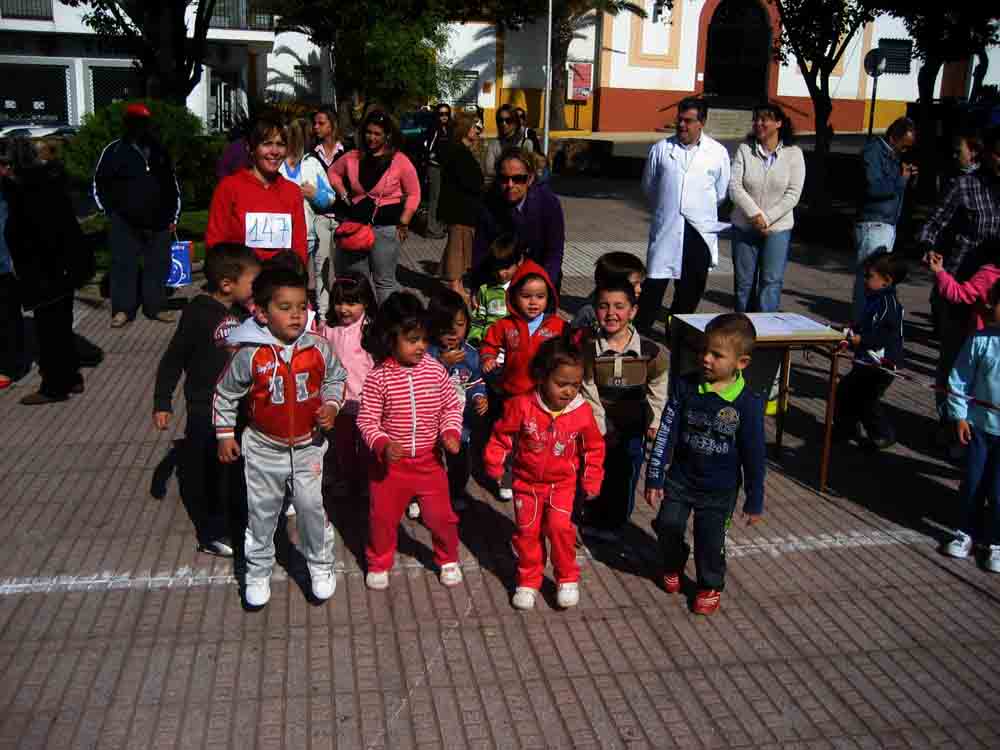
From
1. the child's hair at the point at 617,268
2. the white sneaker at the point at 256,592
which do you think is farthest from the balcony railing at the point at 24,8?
the white sneaker at the point at 256,592

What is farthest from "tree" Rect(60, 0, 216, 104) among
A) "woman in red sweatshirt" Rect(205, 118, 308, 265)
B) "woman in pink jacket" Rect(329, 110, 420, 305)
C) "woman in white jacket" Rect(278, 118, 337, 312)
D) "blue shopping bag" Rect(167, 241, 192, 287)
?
"woman in red sweatshirt" Rect(205, 118, 308, 265)

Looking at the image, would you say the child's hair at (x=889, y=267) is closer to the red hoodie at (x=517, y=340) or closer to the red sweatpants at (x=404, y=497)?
the red hoodie at (x=517, y=340)

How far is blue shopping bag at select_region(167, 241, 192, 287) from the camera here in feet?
36.0

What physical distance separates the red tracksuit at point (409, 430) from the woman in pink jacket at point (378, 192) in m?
3.82

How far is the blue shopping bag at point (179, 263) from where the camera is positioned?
11.0 m

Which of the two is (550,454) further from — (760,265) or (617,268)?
(760,265)

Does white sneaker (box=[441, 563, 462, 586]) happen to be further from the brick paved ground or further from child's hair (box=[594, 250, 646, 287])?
child's hair (box=[594, 250, 646, 287])

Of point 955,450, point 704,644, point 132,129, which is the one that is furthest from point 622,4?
point 704,644

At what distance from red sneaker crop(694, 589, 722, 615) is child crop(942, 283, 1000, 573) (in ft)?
4.82

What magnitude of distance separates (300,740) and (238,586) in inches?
49.6

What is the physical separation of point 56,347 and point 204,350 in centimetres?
323

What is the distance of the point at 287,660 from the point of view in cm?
437

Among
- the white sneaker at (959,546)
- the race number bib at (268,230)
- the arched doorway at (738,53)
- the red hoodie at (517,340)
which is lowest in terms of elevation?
the white sneaker at (959,546)

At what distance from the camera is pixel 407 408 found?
4.71 metres
